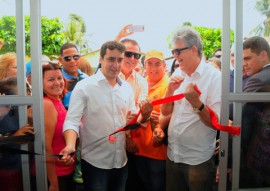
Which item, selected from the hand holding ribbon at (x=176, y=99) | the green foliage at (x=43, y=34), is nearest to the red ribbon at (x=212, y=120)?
the hand holding ribbon at (x=176, y=99)

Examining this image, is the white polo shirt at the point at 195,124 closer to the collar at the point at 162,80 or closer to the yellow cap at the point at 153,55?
A: the collar at the point at 162,80

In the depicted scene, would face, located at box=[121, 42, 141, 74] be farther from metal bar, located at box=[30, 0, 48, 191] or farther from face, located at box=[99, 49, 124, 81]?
metal bar, located at box=[30, 0, 48, 191]

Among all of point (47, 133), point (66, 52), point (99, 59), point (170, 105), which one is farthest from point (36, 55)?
point (170, 105)

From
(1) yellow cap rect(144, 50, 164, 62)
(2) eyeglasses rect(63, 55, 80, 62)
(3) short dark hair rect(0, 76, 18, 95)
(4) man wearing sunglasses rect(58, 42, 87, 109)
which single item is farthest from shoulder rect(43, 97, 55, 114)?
(1) yellow cap rect(144, 50, 164, 62)

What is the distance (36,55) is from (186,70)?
1.24 meters

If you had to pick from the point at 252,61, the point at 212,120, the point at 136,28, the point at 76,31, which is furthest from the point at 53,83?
the point at 252,61

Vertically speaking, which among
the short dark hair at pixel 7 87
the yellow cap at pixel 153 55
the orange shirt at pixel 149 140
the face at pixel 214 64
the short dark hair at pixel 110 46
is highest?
the short dark hair at pixel 110 46

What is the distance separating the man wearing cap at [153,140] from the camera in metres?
2.26

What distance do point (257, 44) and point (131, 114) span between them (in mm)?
1249

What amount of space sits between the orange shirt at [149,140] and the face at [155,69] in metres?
0.04

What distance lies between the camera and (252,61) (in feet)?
7.41

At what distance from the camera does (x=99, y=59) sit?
222 cm

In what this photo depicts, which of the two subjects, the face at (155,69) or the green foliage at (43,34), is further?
the face at (155,69)

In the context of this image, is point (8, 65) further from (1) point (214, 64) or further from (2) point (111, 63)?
(1) point (214, 64)
